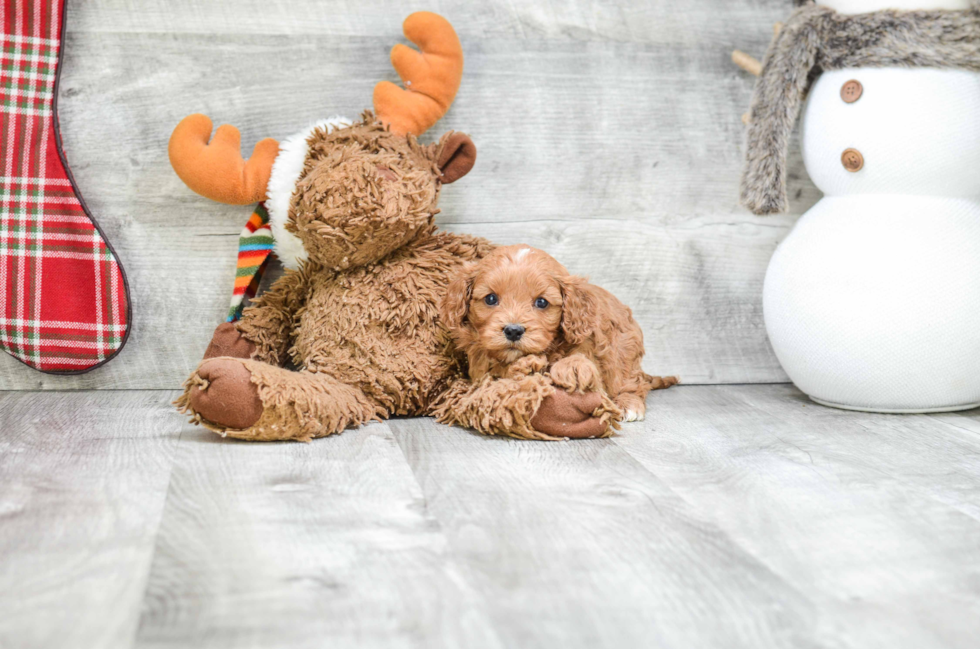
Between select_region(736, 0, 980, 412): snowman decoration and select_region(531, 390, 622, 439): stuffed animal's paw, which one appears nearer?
select_region(531, 390, 622, 439): stuffed animal's paw

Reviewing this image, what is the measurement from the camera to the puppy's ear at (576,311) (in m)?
1.12

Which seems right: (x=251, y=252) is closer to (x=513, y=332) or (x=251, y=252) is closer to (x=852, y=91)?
(x=513, y=332)

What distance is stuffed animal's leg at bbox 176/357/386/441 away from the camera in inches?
39.7

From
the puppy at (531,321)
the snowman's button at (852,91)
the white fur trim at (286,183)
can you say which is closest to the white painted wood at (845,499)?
the puppy at (531,321)

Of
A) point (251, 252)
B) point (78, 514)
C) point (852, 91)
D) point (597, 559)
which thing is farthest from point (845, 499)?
point (251, 252)

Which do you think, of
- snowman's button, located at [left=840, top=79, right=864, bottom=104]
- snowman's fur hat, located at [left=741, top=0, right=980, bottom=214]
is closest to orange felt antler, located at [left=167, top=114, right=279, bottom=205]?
snowman's fur hat, located at [left=741, top=0, right=980, bottom=214]

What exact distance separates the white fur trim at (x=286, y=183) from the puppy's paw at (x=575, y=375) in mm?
456

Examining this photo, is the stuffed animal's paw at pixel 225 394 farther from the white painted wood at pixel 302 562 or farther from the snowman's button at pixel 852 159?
the snowman's button at pixel 852 159

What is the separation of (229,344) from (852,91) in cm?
102

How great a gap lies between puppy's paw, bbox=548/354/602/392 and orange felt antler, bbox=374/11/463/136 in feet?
1.50

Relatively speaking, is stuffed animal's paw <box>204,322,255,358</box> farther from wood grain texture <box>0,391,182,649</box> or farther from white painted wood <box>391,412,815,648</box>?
white painted wood <box>391,412,815,648</box>

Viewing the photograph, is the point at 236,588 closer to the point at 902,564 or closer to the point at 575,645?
the point at 575,645

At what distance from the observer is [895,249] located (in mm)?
1231

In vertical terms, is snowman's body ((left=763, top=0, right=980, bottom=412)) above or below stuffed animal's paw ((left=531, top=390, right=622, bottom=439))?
above
